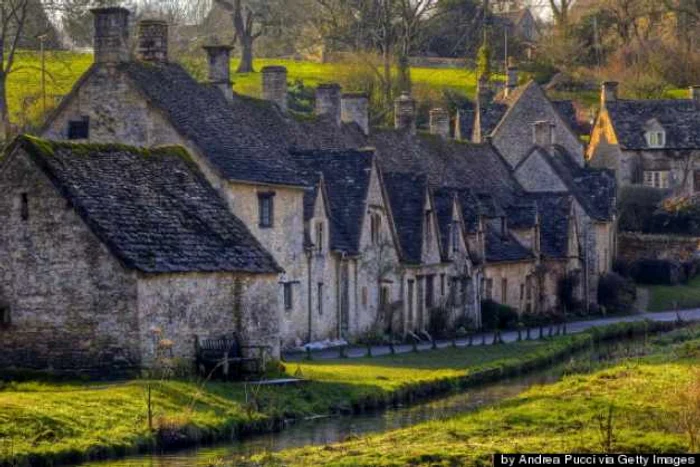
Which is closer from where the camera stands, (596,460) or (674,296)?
(596,460)

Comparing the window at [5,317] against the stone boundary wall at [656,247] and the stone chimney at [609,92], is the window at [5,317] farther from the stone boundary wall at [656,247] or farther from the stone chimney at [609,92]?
the stone chimney at [609,92]

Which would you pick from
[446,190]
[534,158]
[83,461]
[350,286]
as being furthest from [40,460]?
[534,158]

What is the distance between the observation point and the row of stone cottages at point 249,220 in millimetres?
44469

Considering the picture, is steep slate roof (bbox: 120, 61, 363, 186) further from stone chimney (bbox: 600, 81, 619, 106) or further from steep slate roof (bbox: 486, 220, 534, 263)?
stone chimney (bbox: 600, 81, 619, 106)

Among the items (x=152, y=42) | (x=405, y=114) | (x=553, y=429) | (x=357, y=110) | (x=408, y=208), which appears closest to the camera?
(x=553, y=429)

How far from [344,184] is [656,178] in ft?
175

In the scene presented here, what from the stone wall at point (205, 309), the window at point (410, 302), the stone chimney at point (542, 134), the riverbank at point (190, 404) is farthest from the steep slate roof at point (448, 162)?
the stone wall at point (205, 309)

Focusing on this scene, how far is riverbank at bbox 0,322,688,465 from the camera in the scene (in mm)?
35188

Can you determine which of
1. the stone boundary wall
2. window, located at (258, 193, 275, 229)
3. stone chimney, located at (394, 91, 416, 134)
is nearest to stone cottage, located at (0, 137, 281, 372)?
window, located at (258, 193, 275, 229)

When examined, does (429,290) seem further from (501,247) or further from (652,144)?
(652,144)

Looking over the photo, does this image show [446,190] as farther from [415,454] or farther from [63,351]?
[415,454]

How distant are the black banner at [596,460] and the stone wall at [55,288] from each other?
15.0 meters

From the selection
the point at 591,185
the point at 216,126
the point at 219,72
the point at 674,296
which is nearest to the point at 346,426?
the point at 216,126

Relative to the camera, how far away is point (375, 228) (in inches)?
2574
